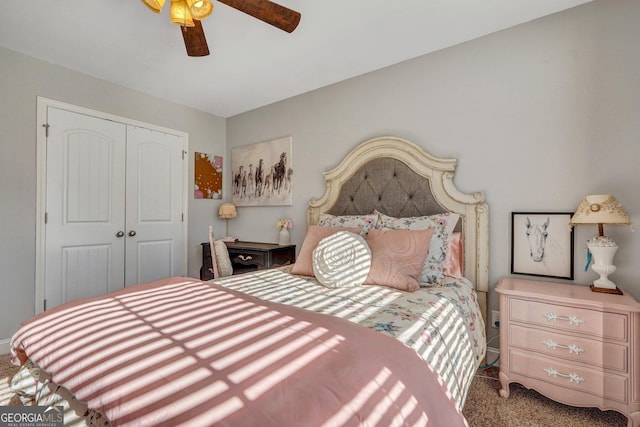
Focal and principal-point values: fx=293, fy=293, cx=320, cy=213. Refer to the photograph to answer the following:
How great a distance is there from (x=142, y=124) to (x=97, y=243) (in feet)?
4.32

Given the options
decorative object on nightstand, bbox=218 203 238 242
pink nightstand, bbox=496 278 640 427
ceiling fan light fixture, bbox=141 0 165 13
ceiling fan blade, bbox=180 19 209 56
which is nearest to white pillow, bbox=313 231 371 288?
pink nightstand, bbox=496 278 640 427

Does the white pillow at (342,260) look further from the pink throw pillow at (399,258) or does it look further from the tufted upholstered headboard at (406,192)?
the tufted upholstered headboard at (406,192)

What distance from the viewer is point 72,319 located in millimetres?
1214

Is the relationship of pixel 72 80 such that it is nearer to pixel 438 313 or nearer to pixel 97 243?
pixel 97 243

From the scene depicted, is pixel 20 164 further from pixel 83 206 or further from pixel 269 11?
pixel 269 11

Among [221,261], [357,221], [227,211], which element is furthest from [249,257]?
[357,221]

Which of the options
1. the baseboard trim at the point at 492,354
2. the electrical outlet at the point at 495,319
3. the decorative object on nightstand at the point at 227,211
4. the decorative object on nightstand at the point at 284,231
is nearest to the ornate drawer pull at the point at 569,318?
the electrical outlet at the point at 495,319

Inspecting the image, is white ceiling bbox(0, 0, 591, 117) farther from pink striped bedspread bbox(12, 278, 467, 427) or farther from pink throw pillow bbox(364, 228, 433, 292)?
pink striped bedspread bbox(12, 278, 467, 427)

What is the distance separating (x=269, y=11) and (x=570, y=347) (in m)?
2.37

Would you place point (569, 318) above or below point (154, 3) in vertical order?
below

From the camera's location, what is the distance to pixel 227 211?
12.0 ft

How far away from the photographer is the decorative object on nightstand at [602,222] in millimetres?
1605

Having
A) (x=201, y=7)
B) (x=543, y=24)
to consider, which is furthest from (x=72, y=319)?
(x=543, y=24)

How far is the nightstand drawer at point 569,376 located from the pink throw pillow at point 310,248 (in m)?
1.27
